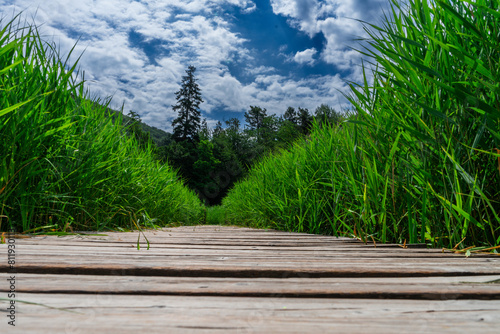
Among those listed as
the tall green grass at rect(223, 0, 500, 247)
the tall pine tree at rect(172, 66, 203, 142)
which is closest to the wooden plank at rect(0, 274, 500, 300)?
the tall green grass at rect(223, 0, 500, 247)

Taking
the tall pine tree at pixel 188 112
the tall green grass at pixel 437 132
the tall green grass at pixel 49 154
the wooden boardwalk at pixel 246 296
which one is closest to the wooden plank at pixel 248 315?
the wooden boardwalk at pixel 246 296

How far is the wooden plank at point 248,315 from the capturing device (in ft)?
1.77

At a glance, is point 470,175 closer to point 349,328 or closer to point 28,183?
point 349,328

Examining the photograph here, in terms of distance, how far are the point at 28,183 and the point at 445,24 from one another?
2519mm

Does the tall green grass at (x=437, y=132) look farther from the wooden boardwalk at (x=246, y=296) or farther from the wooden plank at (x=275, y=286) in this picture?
the wooden plank at (x=275, y=286)

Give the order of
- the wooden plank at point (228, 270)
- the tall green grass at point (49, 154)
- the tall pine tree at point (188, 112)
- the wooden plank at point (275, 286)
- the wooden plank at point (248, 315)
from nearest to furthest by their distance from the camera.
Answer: the wooden plank at point (248, 315), the wooden plank at point (275, 286), the wooden plank at point (228, 270), the tall green grass at point (49, 154), the tall pine tree at point (188, 112)

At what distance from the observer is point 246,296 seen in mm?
705

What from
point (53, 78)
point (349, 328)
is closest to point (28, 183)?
point (53, 78)

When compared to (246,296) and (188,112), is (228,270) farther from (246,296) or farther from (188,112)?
(188,112)

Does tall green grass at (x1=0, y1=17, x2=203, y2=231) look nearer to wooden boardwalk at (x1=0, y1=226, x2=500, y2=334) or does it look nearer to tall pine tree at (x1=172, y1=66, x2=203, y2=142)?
wooden boardwalk at (x1=0, y1=226, x2=500, y2=334)

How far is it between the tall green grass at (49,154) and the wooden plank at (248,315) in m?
1.22

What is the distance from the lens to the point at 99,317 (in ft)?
1.87

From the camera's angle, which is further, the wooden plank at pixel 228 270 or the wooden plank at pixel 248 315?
the wooden plank at pixel 228 270

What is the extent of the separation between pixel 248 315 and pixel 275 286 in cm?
19
